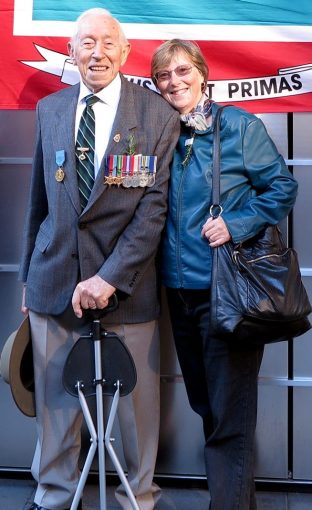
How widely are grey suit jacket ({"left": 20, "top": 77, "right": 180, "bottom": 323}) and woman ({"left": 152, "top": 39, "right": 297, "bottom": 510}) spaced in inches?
3.1

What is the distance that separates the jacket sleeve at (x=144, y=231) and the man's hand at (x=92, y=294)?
0.03 meters

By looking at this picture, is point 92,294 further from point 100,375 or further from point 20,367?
point 20,367

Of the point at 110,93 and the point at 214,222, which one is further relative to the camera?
the point at 110,93

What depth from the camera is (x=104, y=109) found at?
340 cm

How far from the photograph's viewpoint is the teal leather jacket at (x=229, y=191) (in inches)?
126

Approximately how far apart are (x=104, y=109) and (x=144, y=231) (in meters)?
0.52

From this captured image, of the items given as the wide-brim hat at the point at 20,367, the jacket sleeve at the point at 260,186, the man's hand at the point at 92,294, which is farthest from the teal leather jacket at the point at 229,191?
the wide-brim hat at the point at 20,367

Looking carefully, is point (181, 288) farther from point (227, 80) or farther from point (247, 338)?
point (227, 80)

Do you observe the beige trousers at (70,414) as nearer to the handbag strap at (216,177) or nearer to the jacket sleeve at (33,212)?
the jacket sleeve at (33,212)

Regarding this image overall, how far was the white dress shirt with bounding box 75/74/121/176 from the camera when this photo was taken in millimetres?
3369

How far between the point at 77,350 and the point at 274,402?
1.11 metres

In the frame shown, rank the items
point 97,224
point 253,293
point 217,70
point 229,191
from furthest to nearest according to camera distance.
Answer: point 217,70
point 97,224
point 229,191
point 253,293

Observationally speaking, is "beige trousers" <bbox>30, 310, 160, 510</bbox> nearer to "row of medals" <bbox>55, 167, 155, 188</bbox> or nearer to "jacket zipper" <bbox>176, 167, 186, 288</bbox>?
"jacket zipper" <bbox>176, 167, 186, 288</bbox>

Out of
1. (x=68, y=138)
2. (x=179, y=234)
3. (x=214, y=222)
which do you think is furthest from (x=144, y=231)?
(x=68, y=138)
